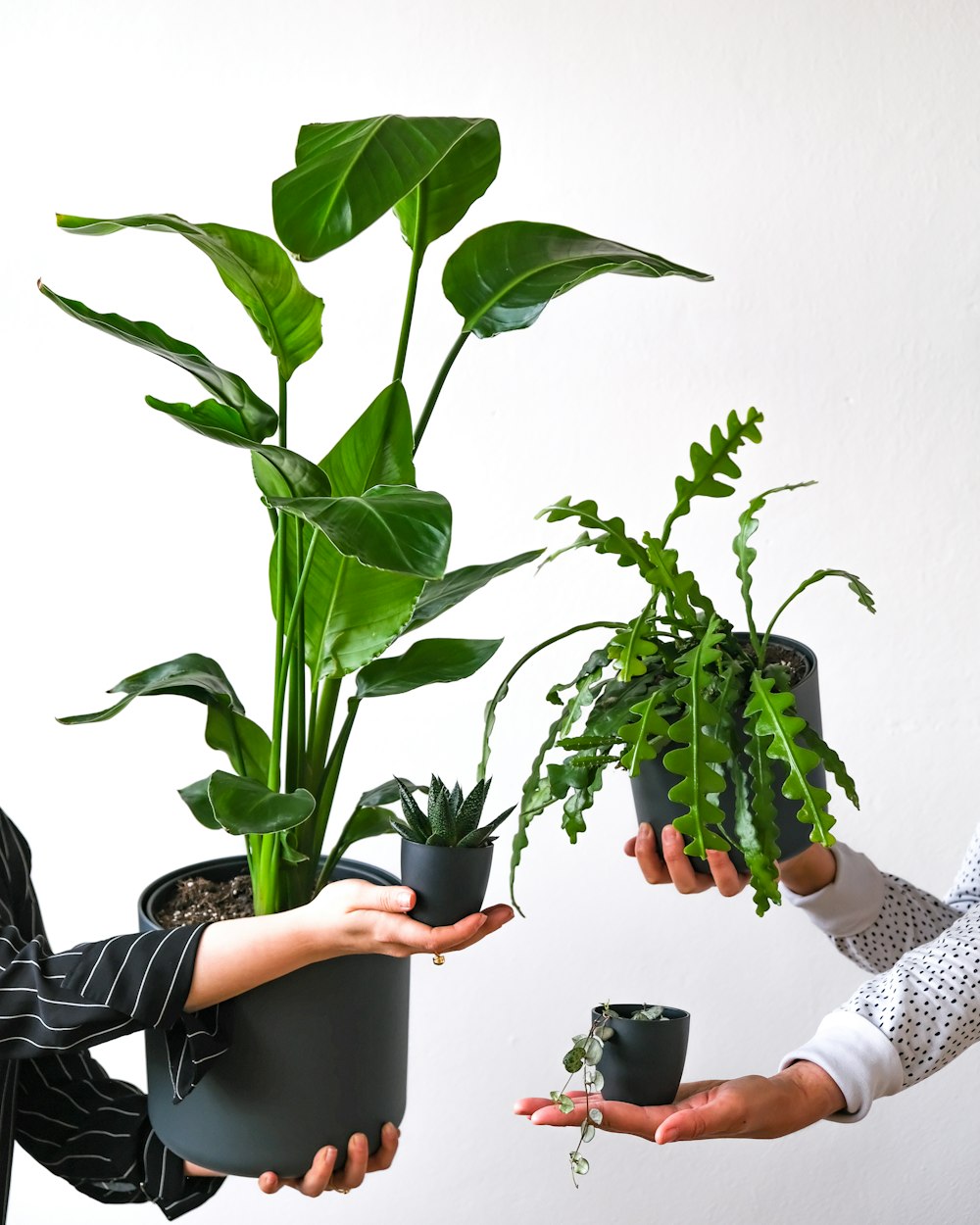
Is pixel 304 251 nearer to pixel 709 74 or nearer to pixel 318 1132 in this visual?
pixel 318 1132

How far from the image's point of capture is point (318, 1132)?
102 cm

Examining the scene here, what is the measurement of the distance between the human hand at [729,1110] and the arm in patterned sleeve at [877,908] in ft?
0.82

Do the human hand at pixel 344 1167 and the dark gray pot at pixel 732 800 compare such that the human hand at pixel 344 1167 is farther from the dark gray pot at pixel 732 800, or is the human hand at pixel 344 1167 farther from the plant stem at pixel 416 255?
the plant stem at pixel 416 255

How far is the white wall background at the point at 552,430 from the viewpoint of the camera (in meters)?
1.62

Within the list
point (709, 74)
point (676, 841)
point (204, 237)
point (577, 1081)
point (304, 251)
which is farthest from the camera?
point (577, 1081)

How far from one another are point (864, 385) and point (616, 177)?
0.45 m

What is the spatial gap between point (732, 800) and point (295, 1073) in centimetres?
44

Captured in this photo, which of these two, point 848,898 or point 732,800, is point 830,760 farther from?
point 848,898

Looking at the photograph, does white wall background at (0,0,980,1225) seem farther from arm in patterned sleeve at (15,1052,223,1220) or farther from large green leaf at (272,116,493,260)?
large green leaf at (272,116,493,260)

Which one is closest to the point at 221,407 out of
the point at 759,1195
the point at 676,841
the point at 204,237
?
the point at 204,237

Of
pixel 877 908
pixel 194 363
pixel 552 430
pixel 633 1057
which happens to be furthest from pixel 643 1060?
pixel 552 430

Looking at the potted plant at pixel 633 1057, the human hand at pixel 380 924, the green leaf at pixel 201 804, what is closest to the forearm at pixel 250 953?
the human hand at pixel 380 924

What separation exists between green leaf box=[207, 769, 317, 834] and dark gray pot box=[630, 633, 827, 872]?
32 centimetres

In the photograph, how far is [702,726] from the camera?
976 millimetres
